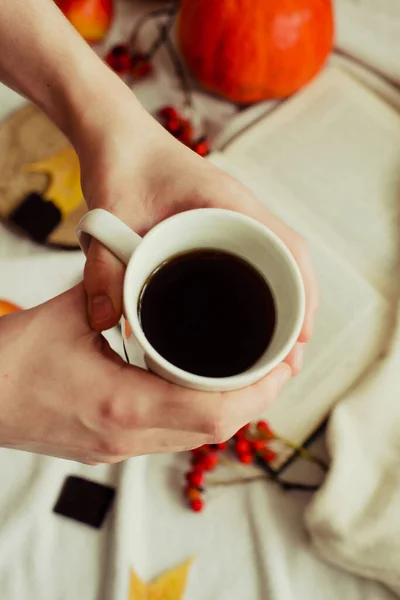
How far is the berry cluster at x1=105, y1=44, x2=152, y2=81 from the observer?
87cm

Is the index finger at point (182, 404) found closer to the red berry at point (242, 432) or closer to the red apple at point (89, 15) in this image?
the red berry at point (242, 432)

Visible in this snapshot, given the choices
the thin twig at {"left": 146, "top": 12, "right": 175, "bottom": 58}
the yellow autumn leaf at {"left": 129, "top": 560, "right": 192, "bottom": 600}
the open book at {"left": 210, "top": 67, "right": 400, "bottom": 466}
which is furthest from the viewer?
the thin twig at {"left": 146, "top": 12, "right": 175, "bottom": 58}

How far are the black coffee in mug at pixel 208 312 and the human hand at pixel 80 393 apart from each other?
3cm

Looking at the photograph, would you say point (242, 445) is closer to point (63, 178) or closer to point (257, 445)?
point (257, 445)

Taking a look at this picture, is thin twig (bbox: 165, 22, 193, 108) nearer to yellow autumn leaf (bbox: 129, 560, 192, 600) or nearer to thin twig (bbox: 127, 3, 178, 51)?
thin twig (bbox: 127, 3, 178, 51)

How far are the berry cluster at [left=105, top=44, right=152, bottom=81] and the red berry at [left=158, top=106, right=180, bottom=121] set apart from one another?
0.08m

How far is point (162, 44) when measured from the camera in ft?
3.00

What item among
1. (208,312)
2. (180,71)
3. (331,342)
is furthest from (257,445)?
(180,71)

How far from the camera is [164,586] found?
0.59m

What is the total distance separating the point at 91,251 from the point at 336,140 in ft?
1.91

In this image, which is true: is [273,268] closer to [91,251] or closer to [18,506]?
[91,251]

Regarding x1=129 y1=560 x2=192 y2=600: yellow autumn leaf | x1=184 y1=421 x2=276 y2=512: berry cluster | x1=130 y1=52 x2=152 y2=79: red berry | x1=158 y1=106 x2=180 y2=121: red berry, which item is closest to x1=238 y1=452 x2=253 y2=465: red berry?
x1=184 y1=421 x2=276 y2=512: berry cluster

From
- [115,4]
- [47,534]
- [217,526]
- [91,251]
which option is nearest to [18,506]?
[47,534]

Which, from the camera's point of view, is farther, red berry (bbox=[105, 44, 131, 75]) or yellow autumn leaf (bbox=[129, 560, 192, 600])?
red berry (bbox=[105, 44, 131, 75])
